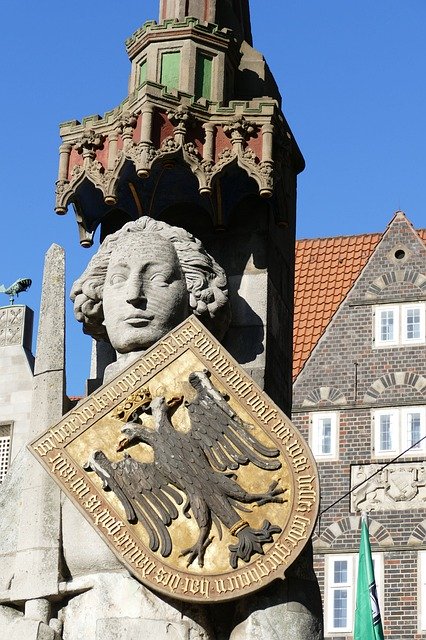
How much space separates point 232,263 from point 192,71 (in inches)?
32.6

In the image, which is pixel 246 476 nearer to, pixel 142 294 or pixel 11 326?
pixel 142 294

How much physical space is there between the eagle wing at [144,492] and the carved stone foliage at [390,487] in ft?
44.5

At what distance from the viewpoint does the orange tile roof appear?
2227 centimetres

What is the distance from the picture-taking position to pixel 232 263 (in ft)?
27.4

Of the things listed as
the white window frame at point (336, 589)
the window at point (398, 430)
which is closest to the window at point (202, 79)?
the white window frame at point (336, 589)

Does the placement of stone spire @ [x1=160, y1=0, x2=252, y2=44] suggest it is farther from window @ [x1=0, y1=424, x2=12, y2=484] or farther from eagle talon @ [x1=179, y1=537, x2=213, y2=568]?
window @ [x1=0, y1=424, x2=12, y2=484]

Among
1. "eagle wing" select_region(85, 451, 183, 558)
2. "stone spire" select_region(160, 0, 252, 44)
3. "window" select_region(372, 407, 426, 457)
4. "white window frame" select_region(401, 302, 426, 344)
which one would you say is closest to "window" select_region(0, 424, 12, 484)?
"stone spire" select_region(160, 0, 252, 44)

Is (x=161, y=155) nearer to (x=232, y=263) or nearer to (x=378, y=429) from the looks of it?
(x=232, y=263)

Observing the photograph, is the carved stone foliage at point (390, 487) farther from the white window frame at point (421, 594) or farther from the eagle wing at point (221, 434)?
the eagle wing at point (221, 434)

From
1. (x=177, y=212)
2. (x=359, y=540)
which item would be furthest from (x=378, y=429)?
(x=177, y=212)

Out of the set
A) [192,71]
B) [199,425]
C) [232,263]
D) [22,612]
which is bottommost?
[22,612]

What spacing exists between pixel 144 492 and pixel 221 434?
0.36 meters

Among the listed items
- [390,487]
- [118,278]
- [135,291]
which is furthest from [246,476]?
[390,487]

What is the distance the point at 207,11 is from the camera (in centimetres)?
870
